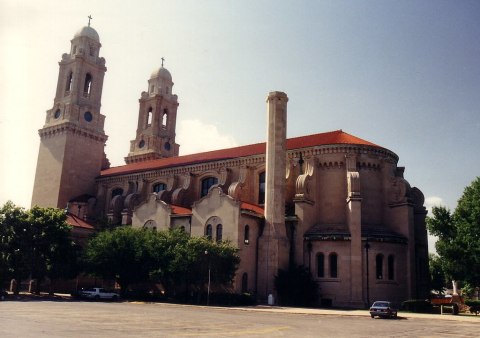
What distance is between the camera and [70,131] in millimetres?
63156

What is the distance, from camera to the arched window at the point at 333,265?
1667 inches

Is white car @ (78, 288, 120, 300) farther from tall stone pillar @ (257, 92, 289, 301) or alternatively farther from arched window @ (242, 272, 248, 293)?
tall stone pillar @ (257, 92, 289, 301)

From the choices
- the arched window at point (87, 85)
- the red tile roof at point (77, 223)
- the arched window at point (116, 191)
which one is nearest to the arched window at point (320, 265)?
the red tile roof at point (77, 223)

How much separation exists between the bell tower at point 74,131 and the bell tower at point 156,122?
9.06 meters

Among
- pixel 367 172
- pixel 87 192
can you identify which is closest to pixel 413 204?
pixel 367 172

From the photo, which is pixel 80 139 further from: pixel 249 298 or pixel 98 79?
pixel 249 298

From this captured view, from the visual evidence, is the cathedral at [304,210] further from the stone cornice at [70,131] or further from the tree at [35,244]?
the stone cornice at [70,131]

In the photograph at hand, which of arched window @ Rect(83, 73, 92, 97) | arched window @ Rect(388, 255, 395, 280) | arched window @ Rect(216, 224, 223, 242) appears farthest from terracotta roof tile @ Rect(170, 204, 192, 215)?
arched window @ Rect(83, 73, 92, 97)

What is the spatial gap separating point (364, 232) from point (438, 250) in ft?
22.4

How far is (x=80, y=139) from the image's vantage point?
64562mm

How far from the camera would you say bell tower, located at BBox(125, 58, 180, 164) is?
247 feet

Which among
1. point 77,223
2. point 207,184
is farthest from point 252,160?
point 77,223

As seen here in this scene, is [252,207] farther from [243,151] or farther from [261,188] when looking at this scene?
[243,151]

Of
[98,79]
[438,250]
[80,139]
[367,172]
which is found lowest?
[438,250]
